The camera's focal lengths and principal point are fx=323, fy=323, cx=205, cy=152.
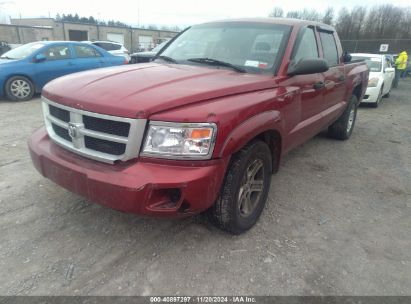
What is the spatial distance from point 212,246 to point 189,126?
112cm

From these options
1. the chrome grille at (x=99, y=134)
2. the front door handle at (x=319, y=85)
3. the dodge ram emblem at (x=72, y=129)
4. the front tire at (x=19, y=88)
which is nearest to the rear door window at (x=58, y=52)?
the front tire at (x=19, y=88)

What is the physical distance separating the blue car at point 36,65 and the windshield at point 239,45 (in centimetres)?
582

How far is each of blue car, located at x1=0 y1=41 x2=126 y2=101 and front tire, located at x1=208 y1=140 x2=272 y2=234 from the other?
24.3 ft

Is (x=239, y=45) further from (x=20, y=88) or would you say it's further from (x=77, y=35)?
(x=77, y=35)

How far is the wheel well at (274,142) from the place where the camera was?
Result: 294 centimetres

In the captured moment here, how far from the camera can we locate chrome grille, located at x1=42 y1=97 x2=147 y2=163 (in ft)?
6.98

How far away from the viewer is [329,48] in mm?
4477

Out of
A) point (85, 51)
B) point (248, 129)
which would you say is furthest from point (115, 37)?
point (248, 129)

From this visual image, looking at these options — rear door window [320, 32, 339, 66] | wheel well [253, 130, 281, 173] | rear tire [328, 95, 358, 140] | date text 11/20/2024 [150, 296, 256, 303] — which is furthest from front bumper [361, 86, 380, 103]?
date text 11/20/2024 [150, 296, 256, 303]

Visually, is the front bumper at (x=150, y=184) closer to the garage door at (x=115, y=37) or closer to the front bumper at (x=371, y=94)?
the front bumper at (x=371, y=94)

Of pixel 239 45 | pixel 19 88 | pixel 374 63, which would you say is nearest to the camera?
pixel 239 45

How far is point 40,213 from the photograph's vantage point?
303 cm

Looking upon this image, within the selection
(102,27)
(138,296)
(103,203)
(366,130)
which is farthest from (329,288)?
(102,27)

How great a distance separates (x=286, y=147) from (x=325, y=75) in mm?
1283
